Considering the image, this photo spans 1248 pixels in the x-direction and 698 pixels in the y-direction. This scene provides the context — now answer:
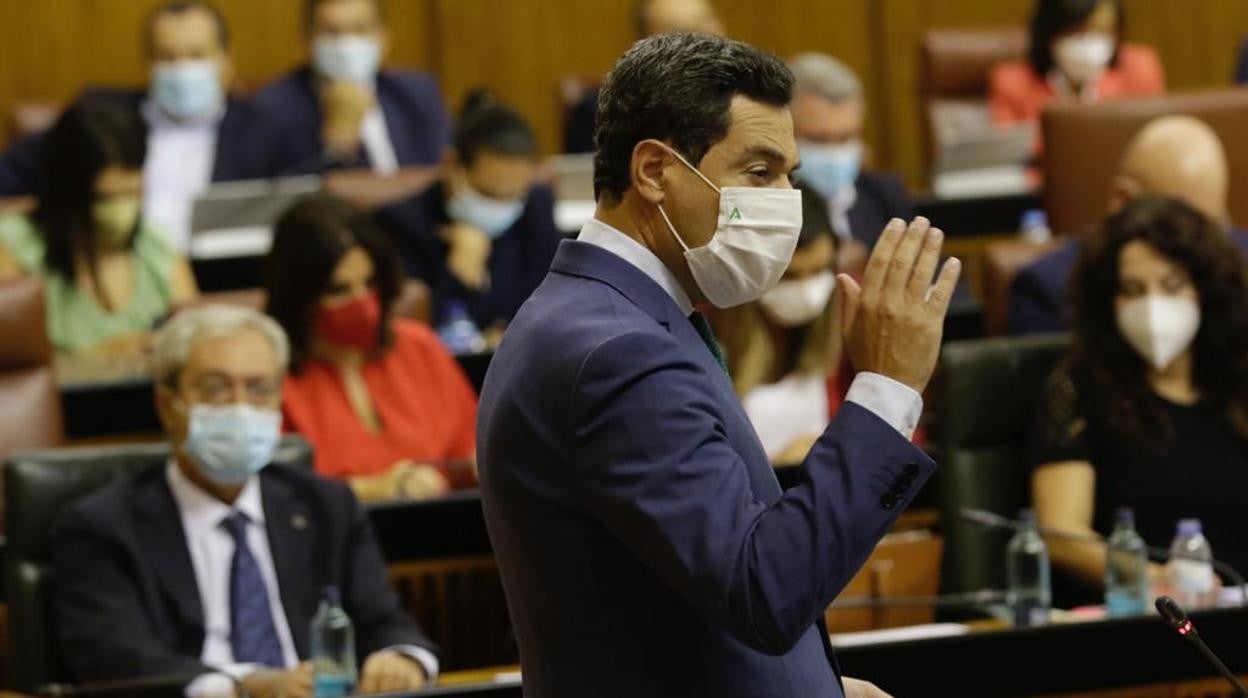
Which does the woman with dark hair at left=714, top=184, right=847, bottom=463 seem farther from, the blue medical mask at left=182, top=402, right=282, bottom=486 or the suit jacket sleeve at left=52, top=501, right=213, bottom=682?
the suit jacket sleeve at left=52, top=501, right=213, bottom=682

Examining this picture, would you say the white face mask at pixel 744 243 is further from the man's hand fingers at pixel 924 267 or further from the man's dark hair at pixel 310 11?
the man's dark hair at pixel 310 11

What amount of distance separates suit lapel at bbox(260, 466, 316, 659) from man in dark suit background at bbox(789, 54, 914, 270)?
2.36 meters

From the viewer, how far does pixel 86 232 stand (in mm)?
5105

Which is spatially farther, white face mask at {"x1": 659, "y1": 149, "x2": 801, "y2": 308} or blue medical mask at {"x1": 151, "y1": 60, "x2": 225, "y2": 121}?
blue medical mask at {"x1": 151, "y1": 60, "x2": 225, "y2": 121}

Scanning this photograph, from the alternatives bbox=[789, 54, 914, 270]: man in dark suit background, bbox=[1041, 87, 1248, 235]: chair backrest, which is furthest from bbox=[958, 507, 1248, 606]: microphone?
bbox=[789, 54, 914, 270]: man in dark suit background

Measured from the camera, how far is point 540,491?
1.60m

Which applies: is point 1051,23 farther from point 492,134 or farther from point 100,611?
point 100,611

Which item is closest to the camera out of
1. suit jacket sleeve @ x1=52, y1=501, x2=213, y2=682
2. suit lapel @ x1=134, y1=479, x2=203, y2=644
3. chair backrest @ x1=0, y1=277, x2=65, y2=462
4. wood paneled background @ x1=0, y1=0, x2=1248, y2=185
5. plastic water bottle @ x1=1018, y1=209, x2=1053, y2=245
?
suit jacket sleeve @ x1=52, y1=501, x2=213, y2=682

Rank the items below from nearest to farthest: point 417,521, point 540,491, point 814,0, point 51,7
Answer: point 540,491
point 417,521
point 51,7
point 814,0

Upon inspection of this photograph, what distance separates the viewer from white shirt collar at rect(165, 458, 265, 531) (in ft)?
11.1

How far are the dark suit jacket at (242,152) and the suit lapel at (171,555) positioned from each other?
2.76m

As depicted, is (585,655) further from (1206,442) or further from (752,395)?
(752,395)

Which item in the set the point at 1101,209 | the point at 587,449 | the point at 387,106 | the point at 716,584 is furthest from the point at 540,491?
the point at 387,106

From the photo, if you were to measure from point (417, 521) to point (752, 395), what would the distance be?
2.86ft
